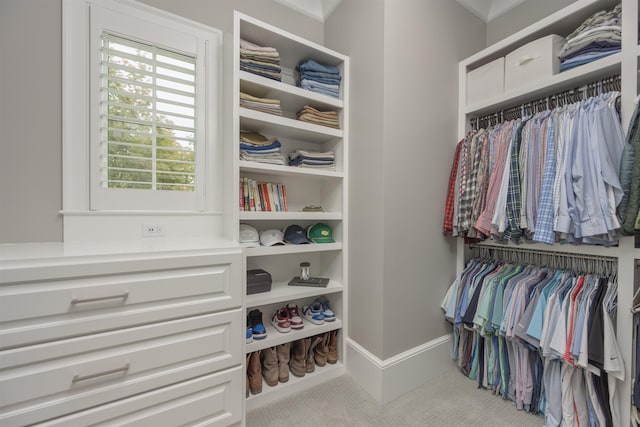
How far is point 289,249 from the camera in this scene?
164 cm

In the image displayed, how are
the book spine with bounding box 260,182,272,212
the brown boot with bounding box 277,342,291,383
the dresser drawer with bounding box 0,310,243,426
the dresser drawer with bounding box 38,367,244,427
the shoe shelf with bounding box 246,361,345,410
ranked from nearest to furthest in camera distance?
the dresser drawer with bounding box 0,310,243,426 → the dresser drawer with bounding box 38,367,244,427 → the shoe shelf with bounding box 246,361,345,410 → the brown boot with bounding box 277,342,291,383 → the book spine with bounding box 260,182,272,212

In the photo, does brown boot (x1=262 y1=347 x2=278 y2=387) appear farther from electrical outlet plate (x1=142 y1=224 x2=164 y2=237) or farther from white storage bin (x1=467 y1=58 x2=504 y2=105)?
white storage bin (x1=467 y1=58 x2=504 y2=105)

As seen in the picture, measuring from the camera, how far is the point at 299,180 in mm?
1938

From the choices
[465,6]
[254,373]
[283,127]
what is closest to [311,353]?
[254,373]

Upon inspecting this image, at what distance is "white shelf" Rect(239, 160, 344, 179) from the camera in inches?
59.2

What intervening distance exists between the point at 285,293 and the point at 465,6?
2374 mm

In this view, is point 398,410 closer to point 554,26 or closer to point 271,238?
point 271,238

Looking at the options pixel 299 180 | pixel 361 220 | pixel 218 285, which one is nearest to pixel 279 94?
Result: pixel 299 180

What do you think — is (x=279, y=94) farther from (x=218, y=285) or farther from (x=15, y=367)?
(x=15, y=367)

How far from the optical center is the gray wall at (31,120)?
3.90 ft

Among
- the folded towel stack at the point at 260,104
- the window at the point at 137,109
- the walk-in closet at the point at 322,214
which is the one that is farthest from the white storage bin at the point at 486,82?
the window at the point at 137,109

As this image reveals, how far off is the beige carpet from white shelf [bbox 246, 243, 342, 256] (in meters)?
0.86

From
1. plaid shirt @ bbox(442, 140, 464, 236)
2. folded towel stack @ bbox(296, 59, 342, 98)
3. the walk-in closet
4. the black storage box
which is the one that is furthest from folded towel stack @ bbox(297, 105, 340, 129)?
the black storage box

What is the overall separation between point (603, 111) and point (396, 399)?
1.81 meters
